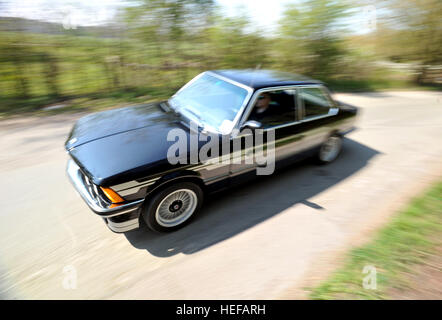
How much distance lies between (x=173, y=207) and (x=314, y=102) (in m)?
2.72

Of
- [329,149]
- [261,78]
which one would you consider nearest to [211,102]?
[261,78]

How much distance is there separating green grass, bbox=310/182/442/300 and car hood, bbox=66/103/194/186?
6.43ft

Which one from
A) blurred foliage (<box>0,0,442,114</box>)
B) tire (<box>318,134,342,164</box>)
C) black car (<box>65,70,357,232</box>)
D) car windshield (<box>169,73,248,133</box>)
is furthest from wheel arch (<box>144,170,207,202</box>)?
blurred foliage (<box>0,0,442,114</box>)

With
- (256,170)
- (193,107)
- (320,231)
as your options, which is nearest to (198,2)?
(193,107)

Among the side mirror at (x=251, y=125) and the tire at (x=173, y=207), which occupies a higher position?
the side mirror at (x=251, y=125)

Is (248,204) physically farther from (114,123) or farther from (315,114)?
(114,123)

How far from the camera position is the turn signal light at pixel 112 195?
8.26 ft

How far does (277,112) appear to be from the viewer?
3.74m

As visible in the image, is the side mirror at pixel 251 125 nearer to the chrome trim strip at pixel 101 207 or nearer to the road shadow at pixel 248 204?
the road shadow at pixel 248 204

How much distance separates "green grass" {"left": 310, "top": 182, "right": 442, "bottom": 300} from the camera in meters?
2.36

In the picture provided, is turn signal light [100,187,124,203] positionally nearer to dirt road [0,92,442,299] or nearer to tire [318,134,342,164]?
dirt road [0,92,442,299]

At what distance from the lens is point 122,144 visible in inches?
114

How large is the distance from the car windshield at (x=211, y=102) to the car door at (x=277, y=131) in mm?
197

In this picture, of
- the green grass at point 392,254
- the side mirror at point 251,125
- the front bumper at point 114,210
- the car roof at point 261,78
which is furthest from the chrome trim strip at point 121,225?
the car roof at point 261,78
